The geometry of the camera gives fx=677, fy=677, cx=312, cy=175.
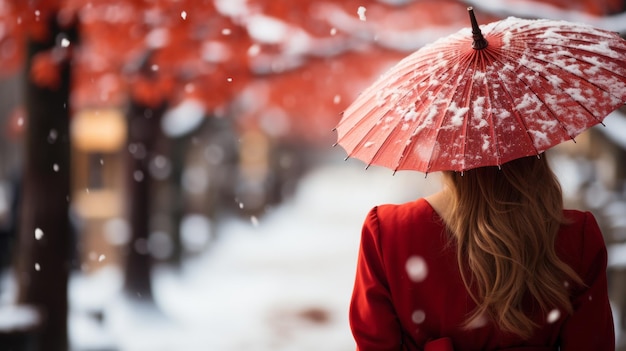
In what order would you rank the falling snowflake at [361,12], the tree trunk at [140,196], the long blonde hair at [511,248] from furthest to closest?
the tree trunk at [140,196] → the falling snowflake at [361,12] → the long blonde hair at [511,248]

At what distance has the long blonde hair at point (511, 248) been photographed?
1.98 m

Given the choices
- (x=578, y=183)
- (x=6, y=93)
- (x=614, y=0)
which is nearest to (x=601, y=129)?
(x=614, y=0)

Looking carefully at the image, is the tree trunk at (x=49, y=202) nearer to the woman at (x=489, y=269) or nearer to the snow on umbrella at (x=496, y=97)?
the snow on umbrella at (x=496, y=97)

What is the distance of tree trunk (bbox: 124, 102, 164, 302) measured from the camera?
9.77 metres

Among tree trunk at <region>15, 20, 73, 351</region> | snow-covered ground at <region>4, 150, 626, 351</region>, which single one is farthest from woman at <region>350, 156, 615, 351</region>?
tree trunk at <region>15, 20, 73, 351</region>

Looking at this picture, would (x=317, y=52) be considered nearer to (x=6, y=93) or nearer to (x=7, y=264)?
(x=7, y=264)

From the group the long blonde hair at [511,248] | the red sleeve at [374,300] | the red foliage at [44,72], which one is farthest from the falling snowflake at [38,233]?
the long blonde hair at [511,248]

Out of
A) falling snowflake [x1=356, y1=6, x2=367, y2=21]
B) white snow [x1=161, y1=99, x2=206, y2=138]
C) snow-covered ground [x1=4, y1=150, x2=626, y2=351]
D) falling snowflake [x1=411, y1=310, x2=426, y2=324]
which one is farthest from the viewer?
white snow [x1=161, y1=99, x2=206, y2=138]

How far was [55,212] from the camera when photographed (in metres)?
6.11

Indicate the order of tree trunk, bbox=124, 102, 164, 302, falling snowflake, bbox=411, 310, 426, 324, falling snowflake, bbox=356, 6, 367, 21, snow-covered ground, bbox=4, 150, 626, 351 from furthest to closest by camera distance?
tree trunk, bbox=124, 102, 164, 302 → snow-covered ground, bbox=4, 150, 626, 351 → falling snowflake, bbox=356, 6, 367, 21 → falling snowflake, bbox=411, 310, 426, 324

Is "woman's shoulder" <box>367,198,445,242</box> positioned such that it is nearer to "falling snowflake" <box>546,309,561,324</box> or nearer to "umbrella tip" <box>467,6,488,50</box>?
"falling snowflake" <box>546,309,561,324</box>

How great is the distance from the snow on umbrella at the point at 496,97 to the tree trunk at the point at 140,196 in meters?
7.83

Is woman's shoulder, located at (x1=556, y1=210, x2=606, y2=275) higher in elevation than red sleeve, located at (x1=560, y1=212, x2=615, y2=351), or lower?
higher

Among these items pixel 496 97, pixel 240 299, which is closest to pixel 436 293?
pixel 496 97
